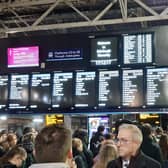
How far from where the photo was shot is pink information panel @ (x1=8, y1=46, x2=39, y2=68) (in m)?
7.37

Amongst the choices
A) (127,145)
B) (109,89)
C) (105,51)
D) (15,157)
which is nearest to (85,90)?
(109,89)

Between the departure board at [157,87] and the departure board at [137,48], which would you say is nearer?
the departure board at [157,87]

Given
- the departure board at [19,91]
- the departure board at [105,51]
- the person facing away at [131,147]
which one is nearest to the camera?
the person facing away at [131,147]

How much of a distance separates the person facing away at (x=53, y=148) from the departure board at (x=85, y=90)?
14.9 feet

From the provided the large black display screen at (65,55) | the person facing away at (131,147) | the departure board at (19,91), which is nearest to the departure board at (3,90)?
the departure board at (19,91)

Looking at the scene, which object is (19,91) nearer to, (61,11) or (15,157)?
(15,157)

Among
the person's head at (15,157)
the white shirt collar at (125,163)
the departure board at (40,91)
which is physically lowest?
the person's head at (15,157)

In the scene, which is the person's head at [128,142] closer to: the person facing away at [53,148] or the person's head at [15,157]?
the person facing away at [53,148]

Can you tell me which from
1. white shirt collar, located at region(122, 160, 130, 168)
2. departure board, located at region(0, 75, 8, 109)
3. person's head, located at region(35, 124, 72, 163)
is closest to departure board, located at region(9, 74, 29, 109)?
departure board, located at region(0, 75, 8, 109)

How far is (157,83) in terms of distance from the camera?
658 cm

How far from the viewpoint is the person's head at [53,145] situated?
7.18ft

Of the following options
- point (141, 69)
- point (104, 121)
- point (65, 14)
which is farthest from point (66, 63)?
point (104, 121)

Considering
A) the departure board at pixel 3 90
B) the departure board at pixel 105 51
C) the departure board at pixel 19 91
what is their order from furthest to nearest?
the departure board at pixel 3 90, the departure board at pixel 19 91, the departure board at pixel 105 51

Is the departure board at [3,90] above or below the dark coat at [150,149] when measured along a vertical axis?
above
